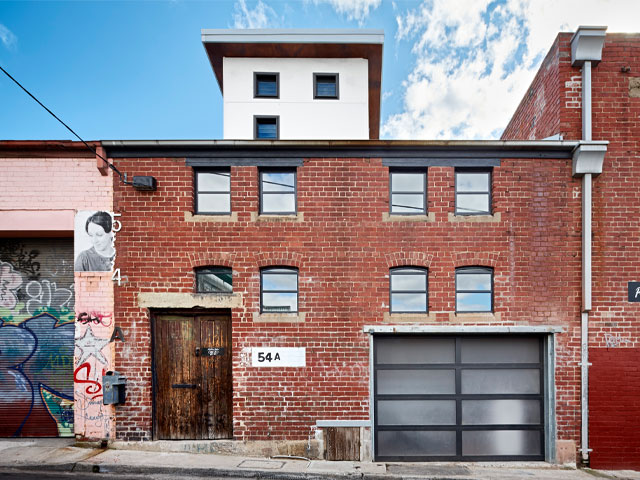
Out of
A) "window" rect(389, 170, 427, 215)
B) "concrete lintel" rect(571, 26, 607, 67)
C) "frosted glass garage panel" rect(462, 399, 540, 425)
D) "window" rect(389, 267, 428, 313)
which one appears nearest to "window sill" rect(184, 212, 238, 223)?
"window" rect(389, 170, 427, 215)

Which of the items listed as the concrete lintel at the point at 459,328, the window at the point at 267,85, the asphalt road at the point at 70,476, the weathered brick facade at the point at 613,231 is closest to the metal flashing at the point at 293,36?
the window at the point at 267,85

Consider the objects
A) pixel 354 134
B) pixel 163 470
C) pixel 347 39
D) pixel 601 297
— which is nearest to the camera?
pixel 163 470

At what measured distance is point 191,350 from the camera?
723 cm

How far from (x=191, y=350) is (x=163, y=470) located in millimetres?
2097

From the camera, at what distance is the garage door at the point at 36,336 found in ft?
24.5

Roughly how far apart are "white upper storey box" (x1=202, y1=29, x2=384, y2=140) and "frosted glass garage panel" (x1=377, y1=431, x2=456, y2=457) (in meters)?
13.7

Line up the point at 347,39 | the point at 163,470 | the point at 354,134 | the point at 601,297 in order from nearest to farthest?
the point at 163,470, the point at 601,297, the point at 347,39, the point at 354,134

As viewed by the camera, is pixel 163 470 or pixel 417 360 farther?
pixel 417 360

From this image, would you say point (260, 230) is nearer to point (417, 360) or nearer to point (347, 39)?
point (417, 360)

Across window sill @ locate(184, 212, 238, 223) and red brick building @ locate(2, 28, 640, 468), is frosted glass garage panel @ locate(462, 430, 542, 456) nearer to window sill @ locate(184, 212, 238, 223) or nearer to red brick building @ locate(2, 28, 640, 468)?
red brick building @ locate(2, 28, 640, 468)

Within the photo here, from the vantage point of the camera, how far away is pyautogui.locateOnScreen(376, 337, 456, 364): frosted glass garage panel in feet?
24.0

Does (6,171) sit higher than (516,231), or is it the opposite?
(6,171)

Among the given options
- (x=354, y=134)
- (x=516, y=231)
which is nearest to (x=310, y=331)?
(x=516, y=231)

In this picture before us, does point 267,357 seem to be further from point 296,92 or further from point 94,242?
point 296,92
